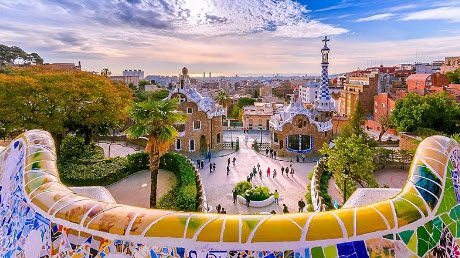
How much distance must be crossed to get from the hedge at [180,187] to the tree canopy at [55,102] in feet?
17.0

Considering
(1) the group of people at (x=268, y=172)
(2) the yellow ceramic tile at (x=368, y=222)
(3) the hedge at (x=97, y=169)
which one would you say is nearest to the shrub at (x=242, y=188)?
(1) the group of people at (x=268, y=172)

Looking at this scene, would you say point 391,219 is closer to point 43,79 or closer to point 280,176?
point 280,176

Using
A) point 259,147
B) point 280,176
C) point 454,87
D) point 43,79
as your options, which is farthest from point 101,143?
point 454,87

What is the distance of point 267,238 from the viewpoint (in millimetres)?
5707

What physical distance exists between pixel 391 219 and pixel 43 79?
30408 mm

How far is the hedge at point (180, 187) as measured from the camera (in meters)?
20.8

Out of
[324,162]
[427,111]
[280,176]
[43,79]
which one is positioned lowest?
[280,176]

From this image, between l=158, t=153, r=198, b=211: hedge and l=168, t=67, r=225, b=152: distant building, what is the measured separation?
11.1m

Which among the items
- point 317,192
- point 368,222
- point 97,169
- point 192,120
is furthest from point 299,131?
point 368,222

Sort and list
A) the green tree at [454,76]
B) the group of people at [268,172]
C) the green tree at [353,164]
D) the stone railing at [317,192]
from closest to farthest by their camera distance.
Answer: the stone railing at [317,192]
the green tree at [353,164]
the group of people at [268,172]
the green tree at [454,76]

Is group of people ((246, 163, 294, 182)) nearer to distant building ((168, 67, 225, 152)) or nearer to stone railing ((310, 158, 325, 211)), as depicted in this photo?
stone railing ((310, 158, 325, 211))

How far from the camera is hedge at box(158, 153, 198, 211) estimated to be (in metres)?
20.8

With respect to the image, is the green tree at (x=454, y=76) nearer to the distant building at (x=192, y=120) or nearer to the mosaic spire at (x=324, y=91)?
the mosaic spire at (x=324, y=91)

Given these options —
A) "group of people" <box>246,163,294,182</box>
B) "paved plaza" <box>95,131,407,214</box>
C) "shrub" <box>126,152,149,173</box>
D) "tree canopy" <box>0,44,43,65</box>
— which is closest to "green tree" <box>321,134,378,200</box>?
"paved plaza" <box>95,131,407,214</box>
